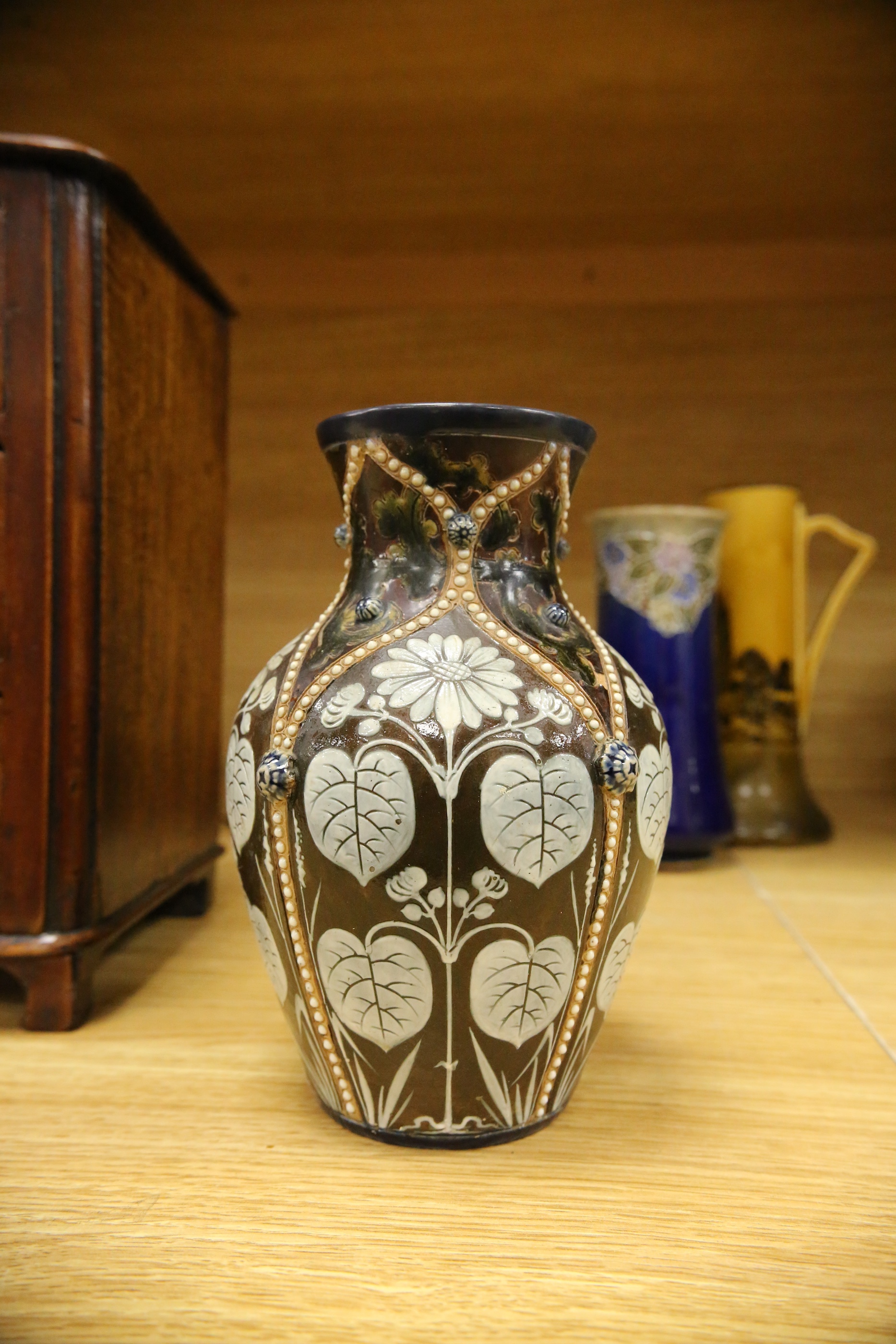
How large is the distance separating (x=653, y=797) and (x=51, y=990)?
1.44 ft

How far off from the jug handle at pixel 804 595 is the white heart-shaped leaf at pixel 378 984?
863 millimetres

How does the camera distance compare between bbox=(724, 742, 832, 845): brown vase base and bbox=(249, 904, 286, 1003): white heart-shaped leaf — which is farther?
bbox=(724, 742, 832, 845): brown vase base

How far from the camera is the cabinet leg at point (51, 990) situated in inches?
30.0

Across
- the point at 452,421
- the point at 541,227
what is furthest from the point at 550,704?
the point at 541,227

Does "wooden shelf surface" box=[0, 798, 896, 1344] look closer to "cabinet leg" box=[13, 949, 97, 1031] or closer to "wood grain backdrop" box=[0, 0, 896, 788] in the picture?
"cabinet leg" box=[13, 949, 97, 1031]

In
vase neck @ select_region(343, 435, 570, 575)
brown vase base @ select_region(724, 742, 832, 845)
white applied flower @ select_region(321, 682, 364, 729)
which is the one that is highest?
vase neck @ select_region(343, 435, 570, 575)

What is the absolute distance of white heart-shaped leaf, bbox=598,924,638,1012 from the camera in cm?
60

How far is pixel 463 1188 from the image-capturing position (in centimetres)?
55

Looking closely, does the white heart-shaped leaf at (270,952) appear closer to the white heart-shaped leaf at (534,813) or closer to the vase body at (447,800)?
the vase body at (447,800)

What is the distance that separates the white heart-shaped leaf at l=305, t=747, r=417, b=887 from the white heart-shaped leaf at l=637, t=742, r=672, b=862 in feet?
0.43

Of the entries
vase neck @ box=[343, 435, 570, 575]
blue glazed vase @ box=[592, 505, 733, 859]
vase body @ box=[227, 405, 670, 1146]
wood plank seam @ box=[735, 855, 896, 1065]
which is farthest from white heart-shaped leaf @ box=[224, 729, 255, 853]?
blue glazed vase @ box=[592, 505, 733, 859]

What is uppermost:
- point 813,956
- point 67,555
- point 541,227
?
point 541,227

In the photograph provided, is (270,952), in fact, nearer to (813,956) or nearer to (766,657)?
(813,956)

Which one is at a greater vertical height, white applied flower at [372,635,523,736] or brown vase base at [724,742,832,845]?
white applied flower at [372,635,523,736]
